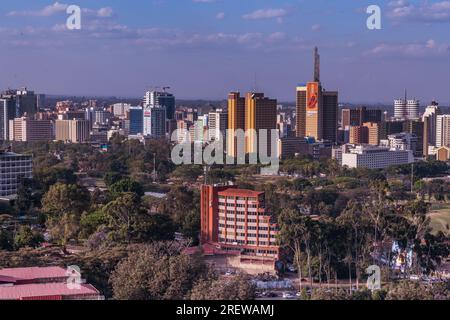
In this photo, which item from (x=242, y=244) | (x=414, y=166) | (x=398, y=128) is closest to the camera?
(x=242, y=244)

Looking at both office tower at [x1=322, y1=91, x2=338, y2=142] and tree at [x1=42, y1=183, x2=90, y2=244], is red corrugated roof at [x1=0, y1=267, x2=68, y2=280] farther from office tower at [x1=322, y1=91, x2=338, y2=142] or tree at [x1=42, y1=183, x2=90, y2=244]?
office tower at [x1=322, y1=91, x2=338, y2=142]

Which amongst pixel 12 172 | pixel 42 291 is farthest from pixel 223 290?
pixel 12 172

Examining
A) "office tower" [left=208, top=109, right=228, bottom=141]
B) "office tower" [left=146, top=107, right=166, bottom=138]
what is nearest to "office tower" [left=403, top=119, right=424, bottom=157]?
"office tower" [left=208, top=109, right=228, bottom=141]

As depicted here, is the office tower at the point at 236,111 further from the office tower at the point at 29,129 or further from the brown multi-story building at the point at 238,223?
the brown multi-story building at the point at 238,223

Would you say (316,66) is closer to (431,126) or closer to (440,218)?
(431,126)

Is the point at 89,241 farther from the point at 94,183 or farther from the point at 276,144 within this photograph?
the point at 276,144
